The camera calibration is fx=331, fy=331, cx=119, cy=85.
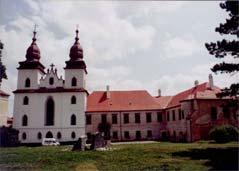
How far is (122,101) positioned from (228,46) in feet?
99.3

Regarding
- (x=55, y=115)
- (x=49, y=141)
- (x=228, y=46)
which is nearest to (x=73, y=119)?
(x=55, y=115)

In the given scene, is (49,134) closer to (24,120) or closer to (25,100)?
(24,120)

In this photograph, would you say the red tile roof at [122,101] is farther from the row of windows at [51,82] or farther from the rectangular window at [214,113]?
the rectangular window at [214,113]

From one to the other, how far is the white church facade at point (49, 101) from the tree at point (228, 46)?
2739 centimetres

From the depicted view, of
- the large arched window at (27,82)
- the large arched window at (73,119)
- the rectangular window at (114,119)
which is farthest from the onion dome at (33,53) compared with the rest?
the rectangular window at (114,119)

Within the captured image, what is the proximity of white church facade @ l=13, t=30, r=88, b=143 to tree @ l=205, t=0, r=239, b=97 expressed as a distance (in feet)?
89.9

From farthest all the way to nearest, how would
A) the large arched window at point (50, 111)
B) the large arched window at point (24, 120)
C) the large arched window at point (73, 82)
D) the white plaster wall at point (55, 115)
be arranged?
1. the large arched window at point (73, 82)
2. the large arched window at point (50, 111)
3. the large arched window at point (24, 120)
4. the white plaster wall at point (55, 115)

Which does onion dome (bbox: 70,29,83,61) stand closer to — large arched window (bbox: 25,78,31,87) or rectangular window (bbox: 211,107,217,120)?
large arched window (bbox: 25,78,31,87)

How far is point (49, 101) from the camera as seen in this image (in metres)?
44.8

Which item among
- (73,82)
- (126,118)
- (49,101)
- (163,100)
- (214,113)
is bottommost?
(214,113)

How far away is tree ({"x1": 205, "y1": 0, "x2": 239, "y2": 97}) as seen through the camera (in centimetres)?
1856

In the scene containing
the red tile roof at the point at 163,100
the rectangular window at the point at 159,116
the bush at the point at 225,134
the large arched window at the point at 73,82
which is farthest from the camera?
the red tile roof at the point at 163,100

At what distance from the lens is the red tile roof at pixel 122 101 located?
4681 cm

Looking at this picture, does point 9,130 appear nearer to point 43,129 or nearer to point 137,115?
point 43,129
